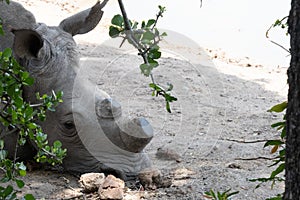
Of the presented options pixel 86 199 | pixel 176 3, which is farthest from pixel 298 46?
pixel 176 3

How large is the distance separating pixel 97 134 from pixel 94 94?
36 centimetres

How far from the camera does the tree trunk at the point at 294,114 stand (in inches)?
74.7

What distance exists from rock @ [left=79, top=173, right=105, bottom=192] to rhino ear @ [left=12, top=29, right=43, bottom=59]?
3.70 ft

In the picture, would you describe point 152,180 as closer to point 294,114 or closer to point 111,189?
point 111,189

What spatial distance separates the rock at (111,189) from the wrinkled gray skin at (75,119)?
399 mm

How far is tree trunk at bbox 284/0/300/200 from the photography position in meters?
1.90

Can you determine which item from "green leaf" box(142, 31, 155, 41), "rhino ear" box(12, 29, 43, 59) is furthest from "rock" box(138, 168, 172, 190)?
"green leaf" box(142, 31, 155, 41)

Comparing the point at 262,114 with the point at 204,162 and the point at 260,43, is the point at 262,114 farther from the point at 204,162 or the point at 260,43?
the point at 260,43

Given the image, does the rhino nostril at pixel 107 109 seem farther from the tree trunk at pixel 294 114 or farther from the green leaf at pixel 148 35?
the tree trunk at pixel 294 114

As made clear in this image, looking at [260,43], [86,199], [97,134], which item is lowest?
[86,199]

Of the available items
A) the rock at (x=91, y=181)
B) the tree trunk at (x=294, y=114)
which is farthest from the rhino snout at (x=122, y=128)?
the tree trunk at (x=294, y=114)

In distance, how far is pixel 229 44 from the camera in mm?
12883

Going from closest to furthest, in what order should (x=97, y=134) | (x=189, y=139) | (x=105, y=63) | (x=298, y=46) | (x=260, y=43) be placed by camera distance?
(x=298, y=46) < (x=97, y=134) < (x=189, y=139) < (x=105, y=63) < (x=260, y=43)

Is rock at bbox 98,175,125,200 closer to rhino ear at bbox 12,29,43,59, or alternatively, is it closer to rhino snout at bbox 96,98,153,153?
rhino snout at bbox 96,98,153,153
